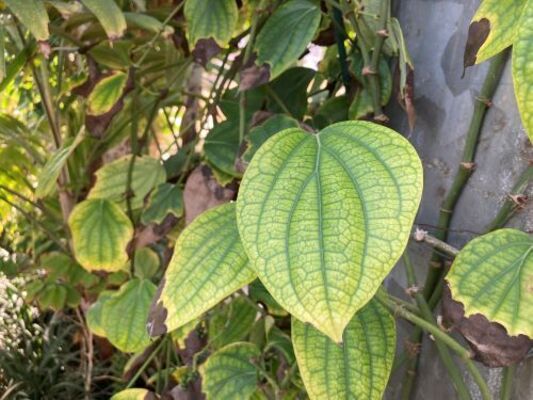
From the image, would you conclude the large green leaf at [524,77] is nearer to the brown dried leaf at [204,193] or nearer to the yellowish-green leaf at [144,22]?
the brown dried leaf at [204,193]

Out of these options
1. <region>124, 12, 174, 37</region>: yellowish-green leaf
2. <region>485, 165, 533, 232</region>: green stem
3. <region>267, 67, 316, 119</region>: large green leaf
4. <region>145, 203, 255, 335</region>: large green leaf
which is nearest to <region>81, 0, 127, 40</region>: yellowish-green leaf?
<region>124, 12, 174, 37</region>: yellowish-green leaf

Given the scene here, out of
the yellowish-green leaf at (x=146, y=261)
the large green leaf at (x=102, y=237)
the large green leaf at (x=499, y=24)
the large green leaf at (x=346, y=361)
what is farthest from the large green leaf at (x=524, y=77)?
the yellowish-green leaf at (x=146, y=261)

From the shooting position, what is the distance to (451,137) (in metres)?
0.66

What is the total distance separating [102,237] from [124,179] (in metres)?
0.10

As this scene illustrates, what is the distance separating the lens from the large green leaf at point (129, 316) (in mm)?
787

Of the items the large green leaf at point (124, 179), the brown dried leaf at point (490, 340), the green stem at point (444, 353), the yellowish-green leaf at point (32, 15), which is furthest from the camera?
the large green leaf at point (124, 179)

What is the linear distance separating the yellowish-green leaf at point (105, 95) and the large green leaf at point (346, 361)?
43cm

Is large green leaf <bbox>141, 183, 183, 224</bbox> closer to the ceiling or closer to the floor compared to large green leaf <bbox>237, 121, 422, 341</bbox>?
closer to the floor

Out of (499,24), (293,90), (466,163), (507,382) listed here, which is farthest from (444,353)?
(293,90)

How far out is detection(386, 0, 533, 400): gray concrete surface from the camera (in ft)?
1.92

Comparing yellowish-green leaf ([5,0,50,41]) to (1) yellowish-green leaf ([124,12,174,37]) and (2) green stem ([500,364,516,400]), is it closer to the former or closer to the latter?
(1) yellowish-green leaf ([124,12,174,37])

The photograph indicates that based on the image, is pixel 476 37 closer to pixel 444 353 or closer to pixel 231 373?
pixel 444 353

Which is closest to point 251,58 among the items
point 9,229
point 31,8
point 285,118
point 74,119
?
point 285,118

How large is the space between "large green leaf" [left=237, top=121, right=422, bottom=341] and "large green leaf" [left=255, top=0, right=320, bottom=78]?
269mm
